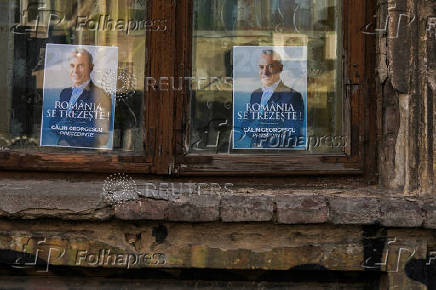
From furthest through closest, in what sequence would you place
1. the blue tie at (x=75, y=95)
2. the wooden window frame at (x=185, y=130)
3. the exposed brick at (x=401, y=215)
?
1. the blue tie at (x=75, y=95)
2. the wooden window frame at (x=185, y=130)
3. the exposed brick at (x=401, y=215)

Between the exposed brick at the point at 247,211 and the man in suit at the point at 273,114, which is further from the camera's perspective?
the man in suit at the point at 273,114

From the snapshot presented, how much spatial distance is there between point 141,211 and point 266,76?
1023 mm

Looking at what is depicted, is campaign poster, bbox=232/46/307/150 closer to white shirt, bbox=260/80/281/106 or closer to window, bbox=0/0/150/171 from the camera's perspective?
white shirt, bbox=260/80/281/106

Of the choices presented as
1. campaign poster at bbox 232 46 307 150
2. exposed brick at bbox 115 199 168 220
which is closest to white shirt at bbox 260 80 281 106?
campaign poster at bbox 232 46 307 150

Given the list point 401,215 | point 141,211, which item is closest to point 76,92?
point 141,211

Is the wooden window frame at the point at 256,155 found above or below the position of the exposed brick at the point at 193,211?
above

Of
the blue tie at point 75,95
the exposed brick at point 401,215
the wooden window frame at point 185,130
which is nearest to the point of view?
the exposed brick at point 401,215

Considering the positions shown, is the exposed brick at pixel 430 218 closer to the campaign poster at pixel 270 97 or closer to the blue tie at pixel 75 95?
the campaign poster at pixel 270 97

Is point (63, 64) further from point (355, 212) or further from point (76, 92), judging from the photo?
point (355, 212)

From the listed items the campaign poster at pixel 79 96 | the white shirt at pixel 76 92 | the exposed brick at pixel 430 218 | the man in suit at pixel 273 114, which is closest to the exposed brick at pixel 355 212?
the exposed brick at pixel 430 218

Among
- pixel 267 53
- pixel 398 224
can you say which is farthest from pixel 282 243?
pixel 267 53

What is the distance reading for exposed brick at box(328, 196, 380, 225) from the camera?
132 inches

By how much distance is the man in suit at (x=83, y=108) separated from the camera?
12.0 feet

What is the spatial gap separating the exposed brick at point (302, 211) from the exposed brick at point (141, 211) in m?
0.59
